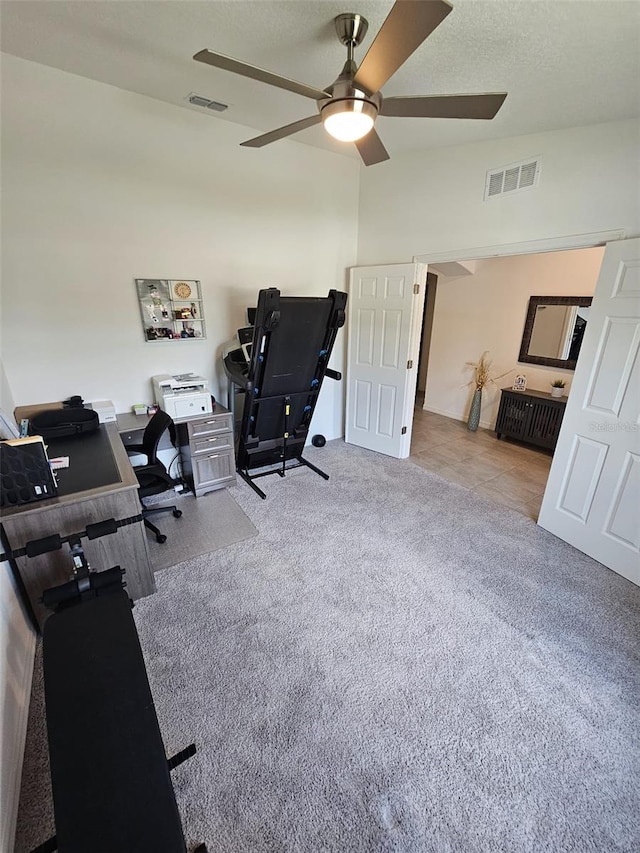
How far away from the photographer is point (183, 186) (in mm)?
3021

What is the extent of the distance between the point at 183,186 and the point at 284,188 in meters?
1.01

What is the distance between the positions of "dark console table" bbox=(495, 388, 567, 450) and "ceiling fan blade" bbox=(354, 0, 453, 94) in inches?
153

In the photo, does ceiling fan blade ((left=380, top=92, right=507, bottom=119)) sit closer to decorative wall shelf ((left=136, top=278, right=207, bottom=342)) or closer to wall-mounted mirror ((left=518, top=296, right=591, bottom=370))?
decorative wall shelf ((left=136, top=278, right=207, bottom=342))

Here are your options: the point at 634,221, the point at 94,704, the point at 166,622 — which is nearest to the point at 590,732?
the point at 94,704

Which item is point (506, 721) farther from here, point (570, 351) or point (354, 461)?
point (570, 351)

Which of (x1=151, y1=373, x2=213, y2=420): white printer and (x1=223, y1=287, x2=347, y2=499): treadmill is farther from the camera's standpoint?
(x1=151, y1=373, x2=213, y2=420): white printer

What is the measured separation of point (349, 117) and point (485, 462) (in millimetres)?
3558

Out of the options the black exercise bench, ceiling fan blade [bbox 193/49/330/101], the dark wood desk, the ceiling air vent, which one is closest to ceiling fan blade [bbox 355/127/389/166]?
ceiling fan blade [bbox 193/49/330/101]

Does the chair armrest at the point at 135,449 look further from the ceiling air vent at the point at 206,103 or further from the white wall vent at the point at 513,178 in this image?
the white wall vent at the point at 513,178

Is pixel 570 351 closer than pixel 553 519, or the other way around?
pixel 553 519

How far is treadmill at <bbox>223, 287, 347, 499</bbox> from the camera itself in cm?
281

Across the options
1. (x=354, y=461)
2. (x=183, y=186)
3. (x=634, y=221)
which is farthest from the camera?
(x=354, y=461)

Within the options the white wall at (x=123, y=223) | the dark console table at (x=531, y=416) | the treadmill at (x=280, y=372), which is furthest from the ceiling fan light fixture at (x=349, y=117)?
the dark console table at (x=531, y=416)

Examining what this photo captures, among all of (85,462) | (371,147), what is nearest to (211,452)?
(85,462)
